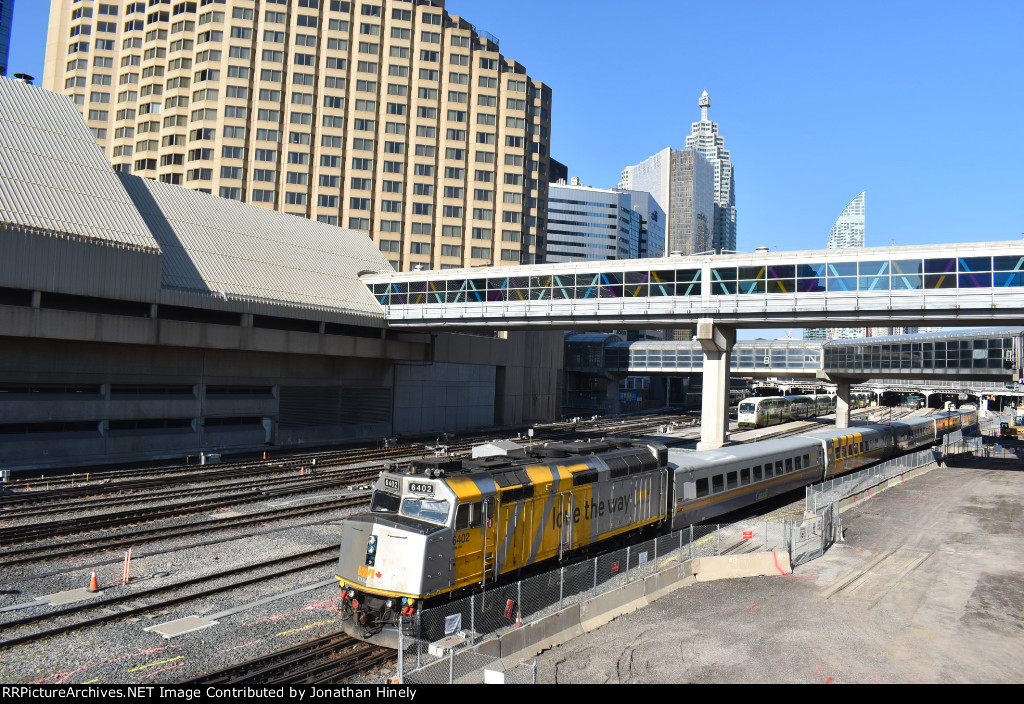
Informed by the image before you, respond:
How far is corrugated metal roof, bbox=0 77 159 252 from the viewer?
35406 mm

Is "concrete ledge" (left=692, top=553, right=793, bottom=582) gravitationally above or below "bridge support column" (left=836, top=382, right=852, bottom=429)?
below

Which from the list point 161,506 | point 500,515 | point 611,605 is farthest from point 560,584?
point 161,506

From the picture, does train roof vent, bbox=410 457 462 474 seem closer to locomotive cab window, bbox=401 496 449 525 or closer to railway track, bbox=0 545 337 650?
locomotive cab window, bbox=401 496 449 525

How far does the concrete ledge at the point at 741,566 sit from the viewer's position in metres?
21.5

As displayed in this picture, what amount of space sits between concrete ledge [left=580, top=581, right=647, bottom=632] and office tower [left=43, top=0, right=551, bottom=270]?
3004 inches

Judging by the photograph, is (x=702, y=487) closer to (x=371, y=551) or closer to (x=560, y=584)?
(x=560, y=584)

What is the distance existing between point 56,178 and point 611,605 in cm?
3881

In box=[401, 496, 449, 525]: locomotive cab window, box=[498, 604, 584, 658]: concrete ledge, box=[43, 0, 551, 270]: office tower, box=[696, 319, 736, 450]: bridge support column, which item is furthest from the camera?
box=[43, 0, 551, 270]: office tower

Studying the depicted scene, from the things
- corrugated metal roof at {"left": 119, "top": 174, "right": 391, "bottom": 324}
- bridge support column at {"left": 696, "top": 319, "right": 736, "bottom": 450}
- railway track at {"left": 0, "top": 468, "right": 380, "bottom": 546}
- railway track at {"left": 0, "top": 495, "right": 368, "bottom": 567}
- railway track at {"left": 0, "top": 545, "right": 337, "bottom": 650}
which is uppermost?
corrugated metal roof at {"left": 119, "top": 174, "right": 391, "bottom": 324}

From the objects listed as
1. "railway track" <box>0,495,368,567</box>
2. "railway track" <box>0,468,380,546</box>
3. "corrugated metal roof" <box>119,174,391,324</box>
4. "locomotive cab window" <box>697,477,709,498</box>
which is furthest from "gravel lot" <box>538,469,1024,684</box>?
"corrugated metal roof" <box>119,174,391,324</box>
